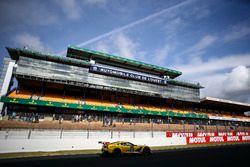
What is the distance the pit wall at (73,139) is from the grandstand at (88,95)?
8.40 feet

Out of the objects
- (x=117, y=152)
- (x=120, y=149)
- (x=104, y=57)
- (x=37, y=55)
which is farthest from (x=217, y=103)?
(x=37, y=55)

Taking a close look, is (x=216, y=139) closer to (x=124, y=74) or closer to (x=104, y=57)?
(x=124, y=74)

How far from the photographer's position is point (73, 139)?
17.4 metres

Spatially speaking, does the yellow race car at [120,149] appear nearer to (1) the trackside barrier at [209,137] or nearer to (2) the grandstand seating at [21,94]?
(1) the trackside barrier at [209,137]

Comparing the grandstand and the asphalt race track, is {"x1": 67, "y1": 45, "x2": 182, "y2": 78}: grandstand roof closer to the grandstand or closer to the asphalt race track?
the grandstand

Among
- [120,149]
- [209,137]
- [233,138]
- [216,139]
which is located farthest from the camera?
[233,138]

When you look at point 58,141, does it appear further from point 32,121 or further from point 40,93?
→ point 40,93

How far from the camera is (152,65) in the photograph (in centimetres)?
4366

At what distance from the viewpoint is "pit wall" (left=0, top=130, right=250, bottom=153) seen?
49.4 ft

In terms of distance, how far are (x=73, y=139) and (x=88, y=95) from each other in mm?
20891

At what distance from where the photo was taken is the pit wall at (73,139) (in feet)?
49.4

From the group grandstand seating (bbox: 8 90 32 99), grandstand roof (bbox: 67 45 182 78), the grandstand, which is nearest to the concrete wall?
the grandstand

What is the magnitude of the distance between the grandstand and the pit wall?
8.40 feet

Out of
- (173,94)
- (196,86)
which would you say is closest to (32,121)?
(173,94)
